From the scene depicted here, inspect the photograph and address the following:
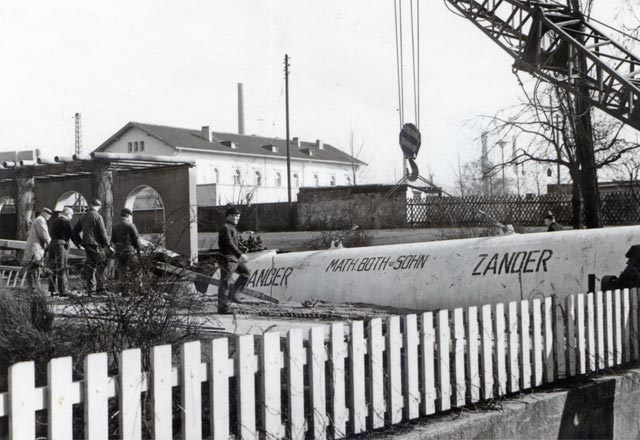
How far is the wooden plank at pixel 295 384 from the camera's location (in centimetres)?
467

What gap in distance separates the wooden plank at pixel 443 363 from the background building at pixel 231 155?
2164 inches

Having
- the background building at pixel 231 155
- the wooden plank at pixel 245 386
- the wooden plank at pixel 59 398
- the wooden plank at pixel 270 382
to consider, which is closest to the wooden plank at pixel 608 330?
the wooden plank at pixel 270 382

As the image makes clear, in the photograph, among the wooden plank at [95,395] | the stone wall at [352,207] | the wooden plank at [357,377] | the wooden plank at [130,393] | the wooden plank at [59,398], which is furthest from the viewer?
the stone wall at [352,207]

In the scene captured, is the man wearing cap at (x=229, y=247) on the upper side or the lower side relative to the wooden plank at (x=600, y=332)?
upper

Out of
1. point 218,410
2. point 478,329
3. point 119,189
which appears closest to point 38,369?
point 218,410

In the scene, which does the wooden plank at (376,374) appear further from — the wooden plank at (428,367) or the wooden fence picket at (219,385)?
the wooden fence picket at (219,385)

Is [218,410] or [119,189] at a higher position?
[119,189]

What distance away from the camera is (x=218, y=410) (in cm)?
427

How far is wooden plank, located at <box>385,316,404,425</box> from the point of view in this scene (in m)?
5.20

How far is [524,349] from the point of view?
20.2 feet

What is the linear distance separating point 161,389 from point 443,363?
223 centimetres

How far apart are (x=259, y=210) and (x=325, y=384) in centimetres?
3832

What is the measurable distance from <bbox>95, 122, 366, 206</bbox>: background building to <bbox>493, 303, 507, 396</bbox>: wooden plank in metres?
54.7

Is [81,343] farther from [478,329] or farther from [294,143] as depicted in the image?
[294,143]
